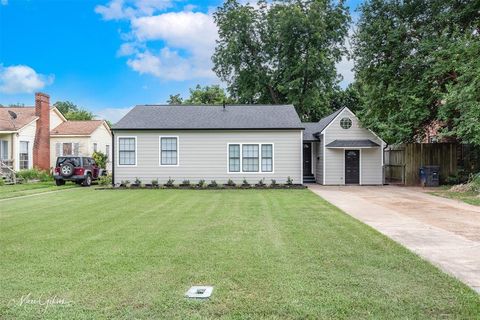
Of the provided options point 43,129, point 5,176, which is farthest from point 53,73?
point 5,176

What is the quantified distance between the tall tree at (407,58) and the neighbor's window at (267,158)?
5.55 m

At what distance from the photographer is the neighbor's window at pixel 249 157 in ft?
65.9

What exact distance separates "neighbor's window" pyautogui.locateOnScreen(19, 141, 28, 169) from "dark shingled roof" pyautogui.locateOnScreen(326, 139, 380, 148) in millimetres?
18236

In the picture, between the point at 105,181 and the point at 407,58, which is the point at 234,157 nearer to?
the point at 105,181

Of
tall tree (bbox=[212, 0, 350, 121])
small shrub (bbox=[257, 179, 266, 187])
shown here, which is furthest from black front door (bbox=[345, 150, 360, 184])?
tall tree (bbox=[212, 0, 350, 121])

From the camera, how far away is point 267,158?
65.9 ft

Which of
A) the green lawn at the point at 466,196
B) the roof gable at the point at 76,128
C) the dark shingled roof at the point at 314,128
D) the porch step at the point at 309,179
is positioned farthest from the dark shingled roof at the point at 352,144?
the roof gable at the point at 76,128

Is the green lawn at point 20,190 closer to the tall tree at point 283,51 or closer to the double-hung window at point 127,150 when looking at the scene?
the double-hung window at point 127,150

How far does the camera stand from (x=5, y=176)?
21656 mm

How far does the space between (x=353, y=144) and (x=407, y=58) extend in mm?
5136

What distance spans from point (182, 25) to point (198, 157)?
267 inches

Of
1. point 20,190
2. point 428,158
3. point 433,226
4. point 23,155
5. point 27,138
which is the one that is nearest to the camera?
point 433,226

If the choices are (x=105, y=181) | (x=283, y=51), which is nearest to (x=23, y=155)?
(x=105, y=181)

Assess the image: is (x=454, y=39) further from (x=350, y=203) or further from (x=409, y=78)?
(x=350, y=203)
